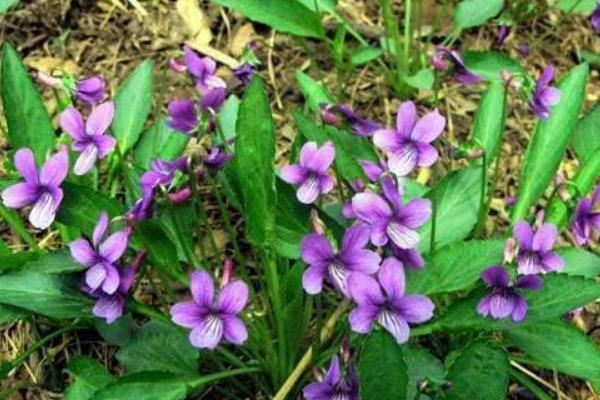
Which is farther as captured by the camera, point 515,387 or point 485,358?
point 515,387

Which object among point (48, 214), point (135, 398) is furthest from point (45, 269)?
point (135, 398)

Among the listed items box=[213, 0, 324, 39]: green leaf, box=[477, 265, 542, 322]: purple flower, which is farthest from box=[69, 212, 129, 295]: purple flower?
box=[213, 0, 324, 39]: green leaf

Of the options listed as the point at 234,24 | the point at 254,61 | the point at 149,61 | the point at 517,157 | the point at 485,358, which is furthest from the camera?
the point at 234,24

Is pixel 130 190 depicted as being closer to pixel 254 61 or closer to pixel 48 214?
pixel 48 214

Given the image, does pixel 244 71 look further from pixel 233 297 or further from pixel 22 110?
pixel 233 297

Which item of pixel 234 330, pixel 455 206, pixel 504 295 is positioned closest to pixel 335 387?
pixel 234 330

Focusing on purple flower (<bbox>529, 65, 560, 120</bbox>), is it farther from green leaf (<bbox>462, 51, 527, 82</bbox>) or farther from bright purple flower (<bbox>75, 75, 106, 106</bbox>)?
bright purple flower (<bbox>75, 75, 106, 106</bbox>)

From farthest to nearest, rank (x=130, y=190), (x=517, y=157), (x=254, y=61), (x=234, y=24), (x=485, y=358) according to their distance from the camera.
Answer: (x=234, y=24), (x=517, y=157), (x=254, y=61), (x=130, y=190), (x=485, y=358)
